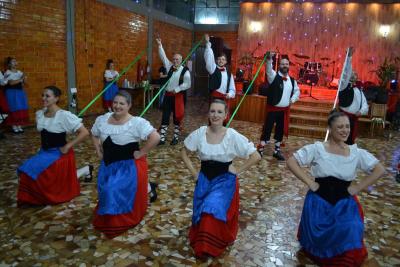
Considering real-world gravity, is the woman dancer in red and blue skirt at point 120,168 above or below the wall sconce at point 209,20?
below

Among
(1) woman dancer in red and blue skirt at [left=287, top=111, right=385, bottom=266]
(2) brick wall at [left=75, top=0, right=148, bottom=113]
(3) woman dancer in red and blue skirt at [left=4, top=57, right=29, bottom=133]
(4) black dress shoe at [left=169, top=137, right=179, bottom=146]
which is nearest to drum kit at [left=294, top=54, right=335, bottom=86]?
(2) brick wall at [left=75, top=0, right=148, bottom=113]

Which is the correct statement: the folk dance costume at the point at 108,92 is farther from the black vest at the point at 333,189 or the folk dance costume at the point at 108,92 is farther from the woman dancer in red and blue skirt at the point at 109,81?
the black vest at the point at 333,189

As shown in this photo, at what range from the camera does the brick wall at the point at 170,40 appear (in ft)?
37.9

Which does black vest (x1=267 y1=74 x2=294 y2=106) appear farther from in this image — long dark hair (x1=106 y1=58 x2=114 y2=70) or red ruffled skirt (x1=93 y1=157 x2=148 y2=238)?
long dark hair (x1=106 y1=58 x2=114 y2=70)

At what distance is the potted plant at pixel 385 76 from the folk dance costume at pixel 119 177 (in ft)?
23.3

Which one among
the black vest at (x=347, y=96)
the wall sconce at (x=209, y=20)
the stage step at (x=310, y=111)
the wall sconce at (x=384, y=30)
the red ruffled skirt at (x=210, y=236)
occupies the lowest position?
the red ruffled skirt at (x=210, y=236)

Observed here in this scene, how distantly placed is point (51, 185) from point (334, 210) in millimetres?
2500

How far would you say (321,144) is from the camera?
8.25 ft

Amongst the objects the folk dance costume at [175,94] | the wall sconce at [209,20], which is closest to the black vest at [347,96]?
the folk dance costume at [175,94]

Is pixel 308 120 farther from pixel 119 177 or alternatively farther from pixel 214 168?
pixel 119 177

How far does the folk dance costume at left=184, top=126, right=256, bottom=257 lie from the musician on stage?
9.32 ft

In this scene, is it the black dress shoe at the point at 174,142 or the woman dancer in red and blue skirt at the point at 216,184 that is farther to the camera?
the black dress shoe at the point at 174,142

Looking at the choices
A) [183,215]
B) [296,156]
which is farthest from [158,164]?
[296,156]

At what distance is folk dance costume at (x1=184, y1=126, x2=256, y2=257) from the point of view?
2439 millimetres
